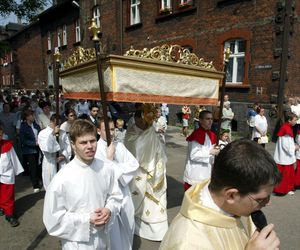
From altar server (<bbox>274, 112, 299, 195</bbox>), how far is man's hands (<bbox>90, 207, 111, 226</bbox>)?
14.2 ft

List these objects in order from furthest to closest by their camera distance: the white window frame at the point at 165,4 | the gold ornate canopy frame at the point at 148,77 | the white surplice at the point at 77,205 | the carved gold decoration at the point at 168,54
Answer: the white window frame at the point at 165,4 < the carved gold decoration at the point at 168,54 < the gold ornate canopy frame at the point at 148,77 < the white surplice at the point at 77,205

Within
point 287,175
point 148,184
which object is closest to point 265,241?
point 148,184

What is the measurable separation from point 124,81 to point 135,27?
14.7 metres

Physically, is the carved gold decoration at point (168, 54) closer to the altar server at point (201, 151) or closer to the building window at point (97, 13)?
the altar server at point (201, 151)

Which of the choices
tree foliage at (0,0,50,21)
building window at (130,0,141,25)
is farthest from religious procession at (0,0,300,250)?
building window at (130,0,141,25)

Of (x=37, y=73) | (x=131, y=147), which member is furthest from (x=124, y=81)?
(x=37, y=73)

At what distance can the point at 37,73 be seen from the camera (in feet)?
107

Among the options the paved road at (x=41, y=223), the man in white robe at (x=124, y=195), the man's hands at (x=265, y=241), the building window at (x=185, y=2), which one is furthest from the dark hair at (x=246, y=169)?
the building window at (x=185, y=2)

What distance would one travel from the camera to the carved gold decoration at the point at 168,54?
3.39 meters

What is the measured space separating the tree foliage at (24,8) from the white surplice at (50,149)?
567cm

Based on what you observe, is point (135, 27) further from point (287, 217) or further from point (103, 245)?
point (103, 245)

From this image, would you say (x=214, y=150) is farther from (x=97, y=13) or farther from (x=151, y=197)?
(x=97, y=13)

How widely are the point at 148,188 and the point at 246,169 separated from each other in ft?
10.4

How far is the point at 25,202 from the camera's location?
5570 millimetres
